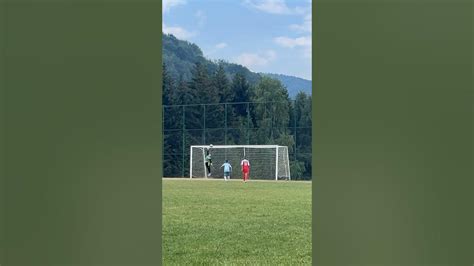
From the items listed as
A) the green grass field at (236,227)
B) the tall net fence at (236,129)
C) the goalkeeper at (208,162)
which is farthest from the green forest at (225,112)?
the green grass field at (236,227)

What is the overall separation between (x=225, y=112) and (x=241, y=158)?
235 cm

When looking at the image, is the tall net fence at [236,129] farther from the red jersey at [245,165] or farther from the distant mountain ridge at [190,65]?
the distant mountain ridge at [190,65]

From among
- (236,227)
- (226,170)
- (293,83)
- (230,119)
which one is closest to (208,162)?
(226,170)

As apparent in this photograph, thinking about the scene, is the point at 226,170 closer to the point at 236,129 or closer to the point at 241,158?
the point at 241,158

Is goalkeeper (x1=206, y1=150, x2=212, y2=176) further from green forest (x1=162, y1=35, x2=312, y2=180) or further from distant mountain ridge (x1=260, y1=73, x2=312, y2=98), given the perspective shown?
distant mountain ridge (x1=260, y1=73, x2=312, y2=98)

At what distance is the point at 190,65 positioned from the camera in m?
23.9

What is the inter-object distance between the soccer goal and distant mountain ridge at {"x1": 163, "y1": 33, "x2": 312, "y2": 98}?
6.08m

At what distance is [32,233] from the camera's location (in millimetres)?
1865

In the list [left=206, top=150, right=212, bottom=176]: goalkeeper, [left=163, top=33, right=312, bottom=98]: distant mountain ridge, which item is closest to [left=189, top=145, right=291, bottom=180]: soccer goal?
[left=206, top=150, right=212, bottom=176]: goalkeeper

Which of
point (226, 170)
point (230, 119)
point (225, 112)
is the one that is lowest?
point (226, 170)

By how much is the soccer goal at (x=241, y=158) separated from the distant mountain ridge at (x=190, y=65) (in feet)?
20.0

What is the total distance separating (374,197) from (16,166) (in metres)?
1.05

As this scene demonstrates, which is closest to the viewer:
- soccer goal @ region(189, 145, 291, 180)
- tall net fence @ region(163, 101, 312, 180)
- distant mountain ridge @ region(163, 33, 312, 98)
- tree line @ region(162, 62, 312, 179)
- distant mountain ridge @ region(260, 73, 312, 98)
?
soccer goal @ region(189, 145, 291, 180)

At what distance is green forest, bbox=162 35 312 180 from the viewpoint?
54.5 feet
